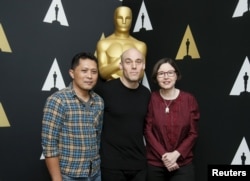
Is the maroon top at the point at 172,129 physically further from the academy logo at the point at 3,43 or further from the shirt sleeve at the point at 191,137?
the academy logo at the point at 3,43

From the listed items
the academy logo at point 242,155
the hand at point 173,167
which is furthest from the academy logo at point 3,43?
the academy logo at point 242,155

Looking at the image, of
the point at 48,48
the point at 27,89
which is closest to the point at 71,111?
the point at 27,89

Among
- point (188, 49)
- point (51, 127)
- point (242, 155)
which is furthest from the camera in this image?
point (188, 49)

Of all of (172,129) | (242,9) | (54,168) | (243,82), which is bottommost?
(54,168)

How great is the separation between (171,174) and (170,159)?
0.37 ft

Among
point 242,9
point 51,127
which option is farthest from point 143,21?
point 51,127

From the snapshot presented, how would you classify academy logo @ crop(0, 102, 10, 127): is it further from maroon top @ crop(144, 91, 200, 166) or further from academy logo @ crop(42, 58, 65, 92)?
maroon top @ crop(144, 91, 200, 166)

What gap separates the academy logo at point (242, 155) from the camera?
1676 mm

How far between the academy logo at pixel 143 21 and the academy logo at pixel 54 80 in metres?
0.71

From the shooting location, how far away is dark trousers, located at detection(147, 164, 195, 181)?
1424mm

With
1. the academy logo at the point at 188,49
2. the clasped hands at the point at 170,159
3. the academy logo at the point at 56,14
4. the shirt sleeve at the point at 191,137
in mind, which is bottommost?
the clasped hands at the point at 170,159

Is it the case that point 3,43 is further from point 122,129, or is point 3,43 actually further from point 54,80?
point 122,129

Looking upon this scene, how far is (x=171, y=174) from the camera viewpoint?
145cm

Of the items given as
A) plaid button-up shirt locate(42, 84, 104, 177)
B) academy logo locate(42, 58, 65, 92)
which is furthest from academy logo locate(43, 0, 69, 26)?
plaid button-up shirt locate(42, 84, 104, 177)
